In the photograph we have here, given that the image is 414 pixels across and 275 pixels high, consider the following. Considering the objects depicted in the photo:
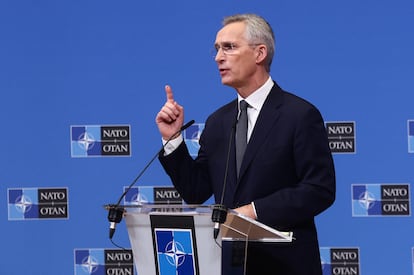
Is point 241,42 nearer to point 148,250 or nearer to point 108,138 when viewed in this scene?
point 148,250

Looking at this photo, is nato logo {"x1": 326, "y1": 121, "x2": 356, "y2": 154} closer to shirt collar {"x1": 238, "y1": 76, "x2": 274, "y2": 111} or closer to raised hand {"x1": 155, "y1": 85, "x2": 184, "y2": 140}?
shirt collar {"x1": 238, "y1": 76, "x2": 274, "y2": 111}

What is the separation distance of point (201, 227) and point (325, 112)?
1.91 meters

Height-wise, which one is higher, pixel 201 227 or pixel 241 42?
pixel 241 42

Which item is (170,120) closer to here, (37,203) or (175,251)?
(175,251)

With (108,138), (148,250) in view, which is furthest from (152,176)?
(148,250)

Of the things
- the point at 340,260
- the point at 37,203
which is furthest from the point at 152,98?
the point at 340,260

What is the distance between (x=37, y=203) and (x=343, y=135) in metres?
1.59

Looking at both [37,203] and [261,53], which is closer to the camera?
[261,53]

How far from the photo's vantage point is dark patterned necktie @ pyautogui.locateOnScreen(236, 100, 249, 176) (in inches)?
94.2

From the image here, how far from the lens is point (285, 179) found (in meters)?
2.33

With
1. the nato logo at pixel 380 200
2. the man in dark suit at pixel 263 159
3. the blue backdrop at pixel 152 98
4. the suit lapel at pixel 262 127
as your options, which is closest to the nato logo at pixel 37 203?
the blue backdrop at pixel 152 98

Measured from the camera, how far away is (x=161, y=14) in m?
3.93

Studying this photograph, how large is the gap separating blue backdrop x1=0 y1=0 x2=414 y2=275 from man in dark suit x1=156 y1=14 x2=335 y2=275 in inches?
51.6

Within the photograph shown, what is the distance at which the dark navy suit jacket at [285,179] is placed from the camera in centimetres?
223
